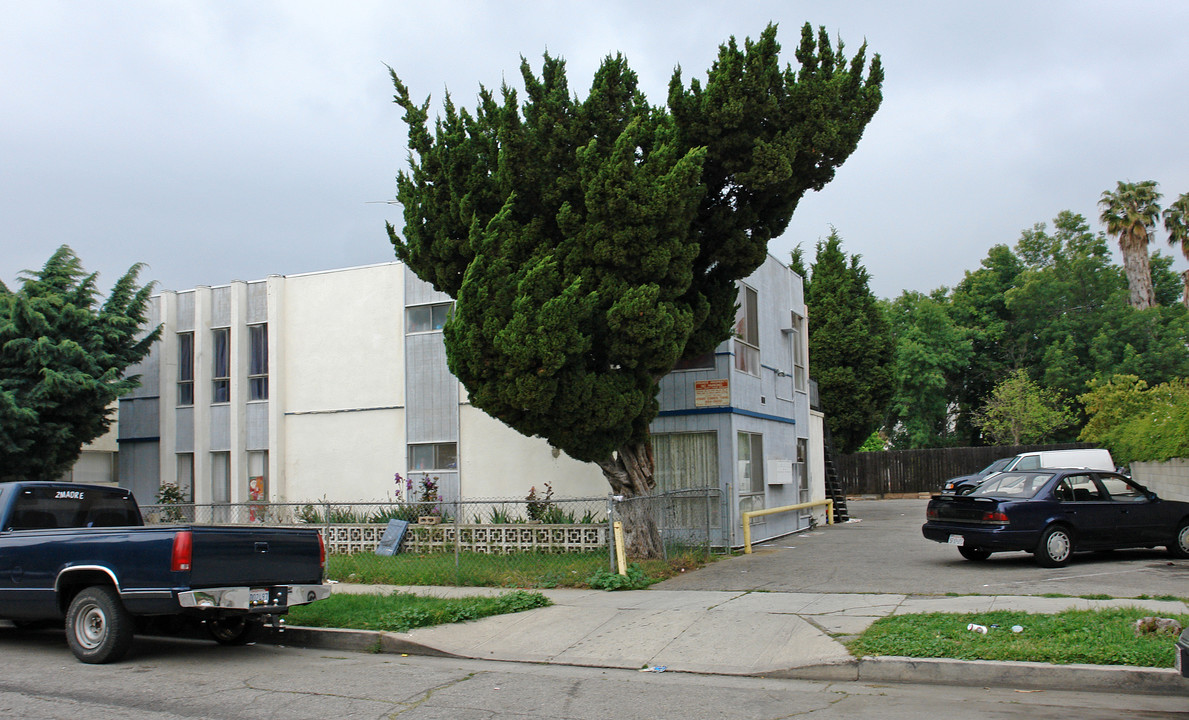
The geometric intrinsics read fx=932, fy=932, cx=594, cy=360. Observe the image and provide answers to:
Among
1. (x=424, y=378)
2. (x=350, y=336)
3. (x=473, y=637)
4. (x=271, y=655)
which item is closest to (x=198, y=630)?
(x=271, y=655)

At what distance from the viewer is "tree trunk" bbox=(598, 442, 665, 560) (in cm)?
1419

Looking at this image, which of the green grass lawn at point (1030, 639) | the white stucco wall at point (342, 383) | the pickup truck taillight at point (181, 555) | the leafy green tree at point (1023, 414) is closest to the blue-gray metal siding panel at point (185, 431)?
the white stucco wall at point (342, 383)

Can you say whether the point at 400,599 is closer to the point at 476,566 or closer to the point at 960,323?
the point at 476,566

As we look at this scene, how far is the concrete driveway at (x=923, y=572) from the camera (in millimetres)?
11250

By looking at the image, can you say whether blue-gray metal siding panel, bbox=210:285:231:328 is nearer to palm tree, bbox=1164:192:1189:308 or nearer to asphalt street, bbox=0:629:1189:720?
asphalt street, bbox=0:629:1189:720

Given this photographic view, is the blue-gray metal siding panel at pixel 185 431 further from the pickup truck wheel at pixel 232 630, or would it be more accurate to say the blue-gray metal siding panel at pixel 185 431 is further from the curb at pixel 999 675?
the curb at pixel 999 675

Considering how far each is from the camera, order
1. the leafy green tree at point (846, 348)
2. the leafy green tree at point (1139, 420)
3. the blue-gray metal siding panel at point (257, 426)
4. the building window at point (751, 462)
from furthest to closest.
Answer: the leafy green tree at point (846, 348), the blue-gray metal siding panel at point (257, 426), the leafy green tree at point (1139, 420), the building window at point (751, 462)

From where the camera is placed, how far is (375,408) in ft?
65.4

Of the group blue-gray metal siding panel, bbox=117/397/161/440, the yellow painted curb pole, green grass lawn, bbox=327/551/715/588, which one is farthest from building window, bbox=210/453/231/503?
the yellow painted curb pole

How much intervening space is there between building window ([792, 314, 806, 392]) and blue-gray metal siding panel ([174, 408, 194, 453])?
14.5 meters

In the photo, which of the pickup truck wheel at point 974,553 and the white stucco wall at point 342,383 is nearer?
the pickup truck wheel at point 974,553

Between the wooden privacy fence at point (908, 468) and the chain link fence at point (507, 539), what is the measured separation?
77.6 feet

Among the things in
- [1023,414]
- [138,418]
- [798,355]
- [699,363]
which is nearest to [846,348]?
[1023,414]

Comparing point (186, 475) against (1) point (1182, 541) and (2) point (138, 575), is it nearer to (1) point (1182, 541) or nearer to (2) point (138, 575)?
(2) point (138, 575)
